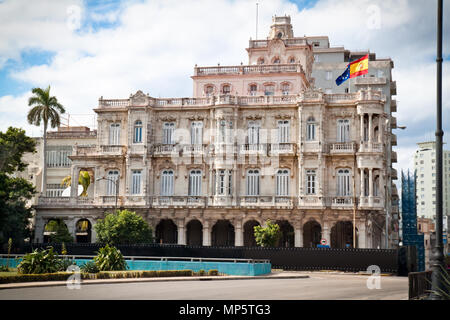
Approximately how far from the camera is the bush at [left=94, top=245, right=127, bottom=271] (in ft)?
120

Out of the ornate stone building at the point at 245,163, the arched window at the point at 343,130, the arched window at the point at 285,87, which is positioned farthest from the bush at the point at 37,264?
the arched window at the point at 285,87

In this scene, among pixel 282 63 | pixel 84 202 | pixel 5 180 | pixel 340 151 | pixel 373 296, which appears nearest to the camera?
pixel 373 296

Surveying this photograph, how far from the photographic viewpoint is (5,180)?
58250 mm

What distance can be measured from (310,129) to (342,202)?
7.98 metres

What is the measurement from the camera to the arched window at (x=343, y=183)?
203ft

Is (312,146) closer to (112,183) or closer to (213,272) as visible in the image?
(112,183)

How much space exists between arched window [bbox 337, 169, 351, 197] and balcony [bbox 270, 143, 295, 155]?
204 inches

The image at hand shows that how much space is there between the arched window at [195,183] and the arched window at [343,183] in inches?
556

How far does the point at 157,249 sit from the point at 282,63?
94.9 feet

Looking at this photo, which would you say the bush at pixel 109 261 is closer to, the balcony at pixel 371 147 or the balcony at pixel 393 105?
the balcony at pixel 371 147

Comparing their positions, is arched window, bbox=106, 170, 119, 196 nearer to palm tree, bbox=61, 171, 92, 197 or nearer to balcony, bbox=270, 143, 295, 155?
palm tree, bbox=61, 171, 92, 197

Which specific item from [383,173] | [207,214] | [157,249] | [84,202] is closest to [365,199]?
[383,173]

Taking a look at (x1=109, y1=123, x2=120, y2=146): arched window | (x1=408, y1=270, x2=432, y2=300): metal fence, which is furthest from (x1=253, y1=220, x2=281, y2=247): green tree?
(x1=408, y1=270, x2=432, y2=300): metal fence

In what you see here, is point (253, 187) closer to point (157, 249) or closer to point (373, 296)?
point (157, 249)
